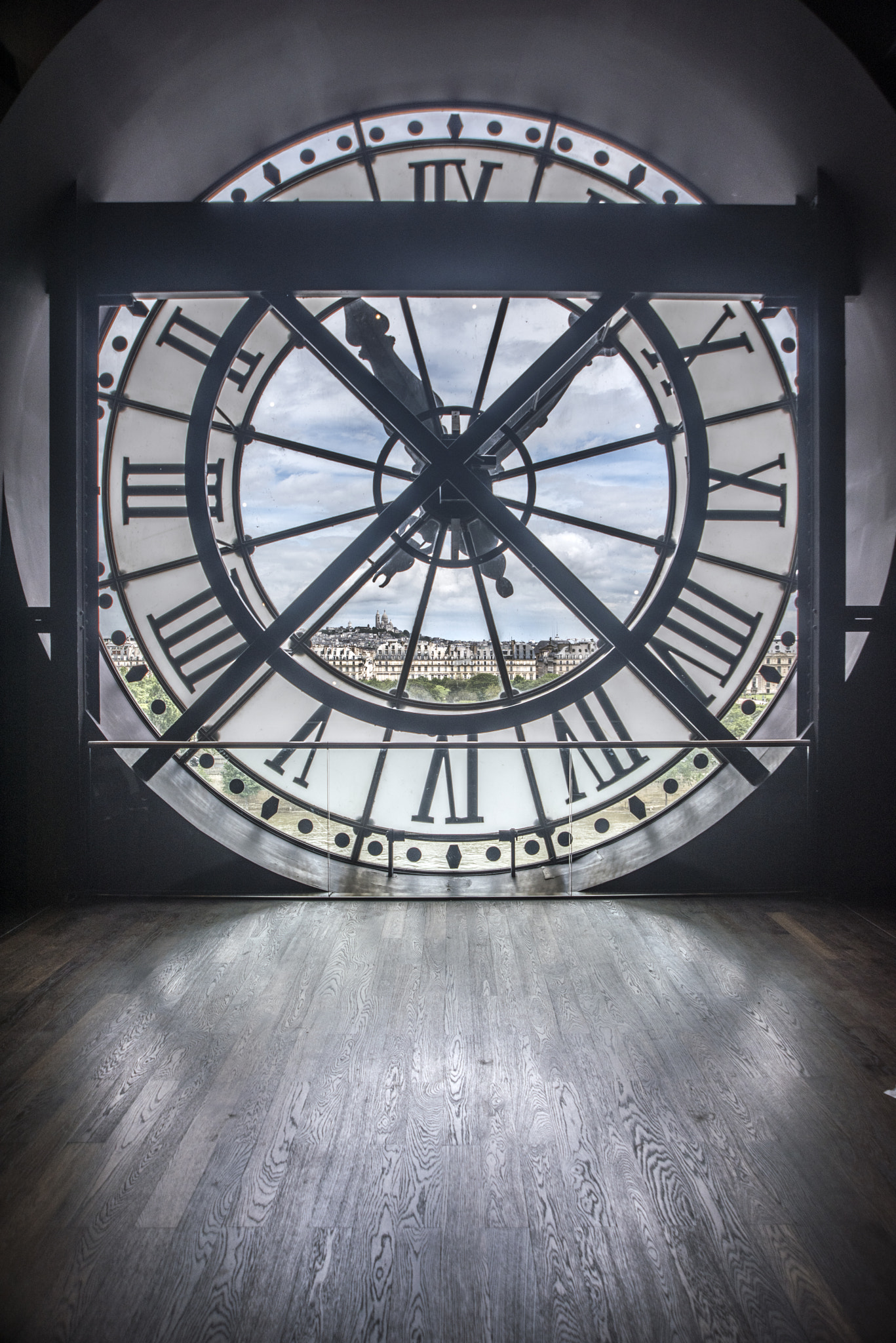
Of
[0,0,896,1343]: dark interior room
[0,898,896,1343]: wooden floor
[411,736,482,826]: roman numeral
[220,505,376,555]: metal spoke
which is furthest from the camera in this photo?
[220,505,376,555]: metal spoke

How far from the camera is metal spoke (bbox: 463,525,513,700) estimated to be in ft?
11.8

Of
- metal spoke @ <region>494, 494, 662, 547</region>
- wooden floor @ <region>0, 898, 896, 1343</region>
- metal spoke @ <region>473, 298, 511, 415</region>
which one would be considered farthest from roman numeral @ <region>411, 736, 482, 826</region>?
metal spoke @ <region>473, 298, 511, 415</region>

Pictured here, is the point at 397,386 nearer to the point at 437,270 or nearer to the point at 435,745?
the point at 437,270

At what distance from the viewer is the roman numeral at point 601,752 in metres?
3.26

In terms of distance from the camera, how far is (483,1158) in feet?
5.28

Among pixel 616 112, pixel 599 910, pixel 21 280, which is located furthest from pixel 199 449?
pixel 599 910

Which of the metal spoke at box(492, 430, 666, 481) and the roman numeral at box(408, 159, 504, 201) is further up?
the roman numeral at box(408, 159, 504, 201)

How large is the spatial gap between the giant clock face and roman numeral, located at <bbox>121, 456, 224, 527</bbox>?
12 mm

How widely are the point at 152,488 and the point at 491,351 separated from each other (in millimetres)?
1674

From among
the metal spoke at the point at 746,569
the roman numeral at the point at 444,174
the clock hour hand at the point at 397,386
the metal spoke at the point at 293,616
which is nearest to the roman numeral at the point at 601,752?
the clock hour hand at the point at 397,386

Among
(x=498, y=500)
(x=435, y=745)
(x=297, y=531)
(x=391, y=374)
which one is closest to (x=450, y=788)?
(x=435, y=745)

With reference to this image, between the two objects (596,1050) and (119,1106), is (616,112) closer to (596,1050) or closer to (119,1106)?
(596,1050)

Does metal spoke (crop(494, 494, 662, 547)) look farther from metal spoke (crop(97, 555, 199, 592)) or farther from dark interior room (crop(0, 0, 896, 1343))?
metal spoke (crop(97, 555, 199, 592))

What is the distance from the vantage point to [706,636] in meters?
3.71
